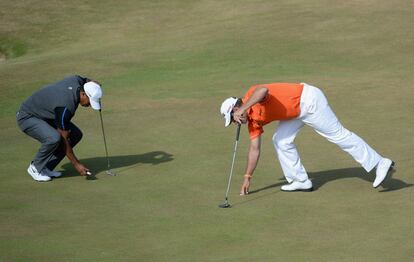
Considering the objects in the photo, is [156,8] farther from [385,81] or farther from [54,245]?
[54,245]

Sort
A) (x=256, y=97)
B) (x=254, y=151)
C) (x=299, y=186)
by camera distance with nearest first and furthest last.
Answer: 1. (x=256, y=97)
2. (x=254, y=151)
3. (x=299, y=186)

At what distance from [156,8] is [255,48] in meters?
6.41

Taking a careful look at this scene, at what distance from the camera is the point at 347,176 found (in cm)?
1393

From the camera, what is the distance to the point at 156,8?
95.5 ft

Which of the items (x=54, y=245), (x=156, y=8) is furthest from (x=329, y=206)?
(x=156, y=8)

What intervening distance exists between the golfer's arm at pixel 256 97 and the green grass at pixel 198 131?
1504 millimetres

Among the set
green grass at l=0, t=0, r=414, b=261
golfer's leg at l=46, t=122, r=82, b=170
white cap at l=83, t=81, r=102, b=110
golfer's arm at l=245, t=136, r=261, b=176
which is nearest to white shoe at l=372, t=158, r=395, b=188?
green grass at l=0, t=0, r=414, b=261

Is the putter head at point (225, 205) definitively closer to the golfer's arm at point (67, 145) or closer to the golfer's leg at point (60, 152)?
the golfer's arm at point (67, 145)

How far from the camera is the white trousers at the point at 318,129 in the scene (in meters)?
12.6

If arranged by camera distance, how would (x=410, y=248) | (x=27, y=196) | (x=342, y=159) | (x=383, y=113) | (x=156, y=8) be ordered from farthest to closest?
(x=156, y=8) → (x=383, y=113) → (x=342, y=159) → (x=27, y=196) → (x=410, y=248)

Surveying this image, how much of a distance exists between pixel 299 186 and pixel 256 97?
72.5 inches

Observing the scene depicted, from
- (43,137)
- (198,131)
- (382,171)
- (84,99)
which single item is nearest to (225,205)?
(382,171)

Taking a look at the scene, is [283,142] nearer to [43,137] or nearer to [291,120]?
[291,120]

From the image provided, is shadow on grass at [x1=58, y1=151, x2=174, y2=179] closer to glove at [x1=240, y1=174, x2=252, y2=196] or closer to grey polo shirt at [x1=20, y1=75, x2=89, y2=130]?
grey polo shirt at [x1=20, y1=75, x2=89, y2=130]
